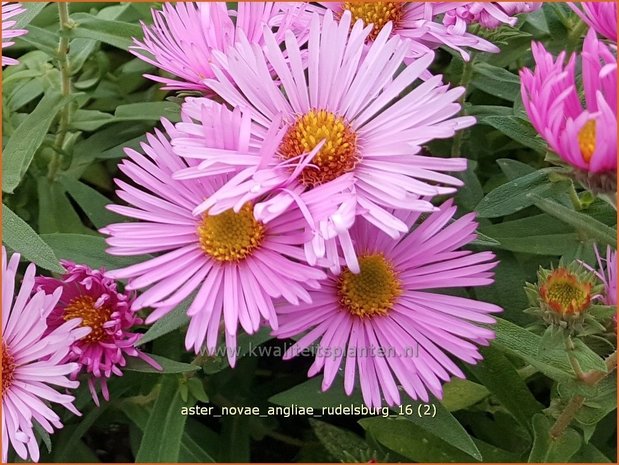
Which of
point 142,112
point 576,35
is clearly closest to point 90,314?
point 142,112

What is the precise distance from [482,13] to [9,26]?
64 centimetres

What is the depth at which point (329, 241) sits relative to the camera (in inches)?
27.6

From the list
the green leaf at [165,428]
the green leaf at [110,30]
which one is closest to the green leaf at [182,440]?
the green leaf at [165,428]

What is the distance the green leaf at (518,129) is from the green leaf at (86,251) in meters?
0.50

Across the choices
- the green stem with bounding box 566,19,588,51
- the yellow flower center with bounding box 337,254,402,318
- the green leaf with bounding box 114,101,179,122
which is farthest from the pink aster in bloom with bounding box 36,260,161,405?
the green stem with bounding box 566,19,588,51

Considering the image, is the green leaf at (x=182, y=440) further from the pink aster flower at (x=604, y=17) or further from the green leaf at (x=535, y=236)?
the pink aster flower at (x=604, y=17)

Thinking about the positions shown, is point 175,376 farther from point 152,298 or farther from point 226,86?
point 226,86

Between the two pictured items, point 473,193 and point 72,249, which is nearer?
point 72,249

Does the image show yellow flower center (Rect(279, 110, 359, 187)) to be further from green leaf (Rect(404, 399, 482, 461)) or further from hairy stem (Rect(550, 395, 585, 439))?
hairy stem (Rect(550, 395, 585, 439))

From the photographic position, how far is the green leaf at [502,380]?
40.2 inches

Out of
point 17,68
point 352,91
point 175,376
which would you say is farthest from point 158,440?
point 17,68

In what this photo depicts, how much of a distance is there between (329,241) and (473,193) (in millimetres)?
491

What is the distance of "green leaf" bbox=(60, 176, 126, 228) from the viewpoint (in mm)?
1198

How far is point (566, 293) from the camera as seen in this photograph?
0.83 m
